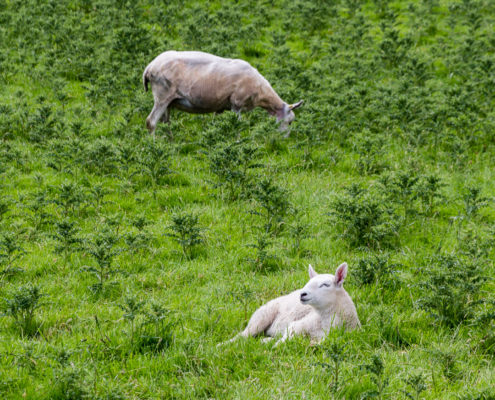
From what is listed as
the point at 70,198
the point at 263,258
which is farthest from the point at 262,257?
the point at 70,198

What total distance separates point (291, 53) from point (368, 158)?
8.09 m

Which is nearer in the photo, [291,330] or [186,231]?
[291,330]

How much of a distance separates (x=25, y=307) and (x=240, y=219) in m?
3.83

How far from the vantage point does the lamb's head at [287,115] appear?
41.6 ft

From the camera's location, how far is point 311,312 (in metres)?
5.79

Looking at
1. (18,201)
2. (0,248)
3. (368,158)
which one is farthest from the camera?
(368,158)

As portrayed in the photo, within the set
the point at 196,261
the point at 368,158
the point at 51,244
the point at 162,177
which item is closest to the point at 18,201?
the point at 51,244

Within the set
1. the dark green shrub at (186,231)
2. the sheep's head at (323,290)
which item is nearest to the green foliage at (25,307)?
the dark green shrub at (186,231)

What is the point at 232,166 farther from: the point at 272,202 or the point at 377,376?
the point at 377,376

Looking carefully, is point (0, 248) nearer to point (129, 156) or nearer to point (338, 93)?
point (129, 156)

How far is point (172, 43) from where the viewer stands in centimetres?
1683

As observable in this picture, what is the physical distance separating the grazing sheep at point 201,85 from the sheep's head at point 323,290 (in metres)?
7.25

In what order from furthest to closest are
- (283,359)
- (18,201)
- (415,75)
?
(415,75) → (18,201) → (283,359)

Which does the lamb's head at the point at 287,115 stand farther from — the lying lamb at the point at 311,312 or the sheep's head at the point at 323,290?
the sheep's head at the point at 323,290
